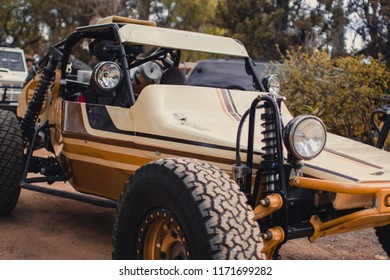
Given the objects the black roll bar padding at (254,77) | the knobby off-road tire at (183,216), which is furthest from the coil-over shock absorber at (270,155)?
the black roll bar padding at (254,77)

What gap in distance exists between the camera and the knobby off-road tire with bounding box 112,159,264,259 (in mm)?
2773

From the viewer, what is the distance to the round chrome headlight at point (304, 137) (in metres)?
3.14

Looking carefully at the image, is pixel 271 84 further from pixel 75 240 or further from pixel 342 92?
pixel 342 92

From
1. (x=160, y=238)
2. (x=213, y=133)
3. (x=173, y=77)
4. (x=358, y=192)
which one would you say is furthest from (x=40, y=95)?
(x=358, y=192)

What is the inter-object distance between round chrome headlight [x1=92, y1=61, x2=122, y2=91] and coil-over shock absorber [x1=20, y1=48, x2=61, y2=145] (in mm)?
1221

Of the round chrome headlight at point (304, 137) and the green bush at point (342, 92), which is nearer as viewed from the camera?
the round chrome headlight at point (304, 137)

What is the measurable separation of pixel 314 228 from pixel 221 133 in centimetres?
88

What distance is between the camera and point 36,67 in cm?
632

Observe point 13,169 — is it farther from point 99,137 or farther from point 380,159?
point 380,159

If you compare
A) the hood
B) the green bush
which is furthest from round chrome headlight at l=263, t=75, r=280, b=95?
the green bush

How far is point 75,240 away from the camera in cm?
500

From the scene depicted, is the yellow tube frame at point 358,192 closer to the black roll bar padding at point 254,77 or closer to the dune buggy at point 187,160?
the dune buggy at point 187,160

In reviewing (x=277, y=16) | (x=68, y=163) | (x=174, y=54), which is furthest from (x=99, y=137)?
(x=277, y=16)

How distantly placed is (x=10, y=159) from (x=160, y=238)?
2.57 metres
